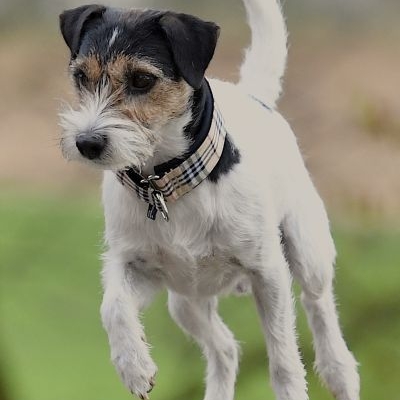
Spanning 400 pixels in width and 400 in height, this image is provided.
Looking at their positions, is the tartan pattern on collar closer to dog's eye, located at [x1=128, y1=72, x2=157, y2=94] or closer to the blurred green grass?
dog's eye, located at [x1=128, y1=72, x2=157, y2=94]

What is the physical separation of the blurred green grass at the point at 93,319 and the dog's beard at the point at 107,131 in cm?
127

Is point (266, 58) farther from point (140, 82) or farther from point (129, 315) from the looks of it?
point (129, 315)

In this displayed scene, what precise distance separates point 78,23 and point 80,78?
0.17m

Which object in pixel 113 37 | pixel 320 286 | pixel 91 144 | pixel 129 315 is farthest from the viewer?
pixel 320 286

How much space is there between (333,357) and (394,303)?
0.85m

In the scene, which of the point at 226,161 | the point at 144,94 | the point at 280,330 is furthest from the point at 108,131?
the point at 280,330

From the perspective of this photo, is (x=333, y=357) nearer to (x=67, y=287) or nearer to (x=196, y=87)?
(x=196, y=87)

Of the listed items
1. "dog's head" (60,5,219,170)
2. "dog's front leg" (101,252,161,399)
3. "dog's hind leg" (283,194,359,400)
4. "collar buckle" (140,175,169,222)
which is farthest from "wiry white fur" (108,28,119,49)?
"dog's hind leg" (283,194,359,400)

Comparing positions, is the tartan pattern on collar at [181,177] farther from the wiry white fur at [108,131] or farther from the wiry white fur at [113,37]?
the wiry white fur at [113,37]

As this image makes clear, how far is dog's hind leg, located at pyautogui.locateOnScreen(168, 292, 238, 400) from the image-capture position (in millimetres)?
3959

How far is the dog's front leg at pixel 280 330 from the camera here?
347 cm

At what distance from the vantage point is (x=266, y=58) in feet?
13.3

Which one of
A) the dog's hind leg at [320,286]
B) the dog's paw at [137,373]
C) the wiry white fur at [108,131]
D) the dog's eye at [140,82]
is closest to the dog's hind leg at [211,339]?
the dog's hind leg at [320,286]

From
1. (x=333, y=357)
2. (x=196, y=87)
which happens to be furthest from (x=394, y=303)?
(x=196, y=87)
